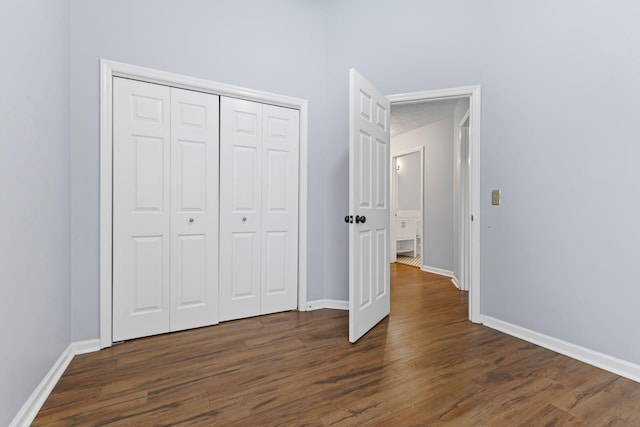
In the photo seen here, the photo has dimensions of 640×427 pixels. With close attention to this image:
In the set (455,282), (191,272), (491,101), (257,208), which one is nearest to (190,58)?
(257,208)

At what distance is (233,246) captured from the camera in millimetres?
2756

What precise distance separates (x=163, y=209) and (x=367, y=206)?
1577mm

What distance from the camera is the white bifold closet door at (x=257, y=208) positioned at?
2719 millimetres

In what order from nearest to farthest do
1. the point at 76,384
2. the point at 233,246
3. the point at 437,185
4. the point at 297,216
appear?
the point at 76,384 < the point at 233,246 < the point at 297,216 < the point at 437,185

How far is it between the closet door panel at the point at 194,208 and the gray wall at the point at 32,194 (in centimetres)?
67

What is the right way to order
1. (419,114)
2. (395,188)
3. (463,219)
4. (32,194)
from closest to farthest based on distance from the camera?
(32,194) → (463,219) → (419,114) → (395,188)

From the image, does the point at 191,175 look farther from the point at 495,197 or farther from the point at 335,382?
the point at 495,197

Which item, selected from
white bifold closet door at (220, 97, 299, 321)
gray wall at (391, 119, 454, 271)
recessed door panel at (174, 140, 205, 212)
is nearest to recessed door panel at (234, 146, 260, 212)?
white bifold closet door at (220, 97, 299, 321)

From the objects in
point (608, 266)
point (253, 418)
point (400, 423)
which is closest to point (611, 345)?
point (608, 266)

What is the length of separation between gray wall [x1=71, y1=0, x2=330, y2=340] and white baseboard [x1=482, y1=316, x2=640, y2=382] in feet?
5.18

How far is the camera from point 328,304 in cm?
316

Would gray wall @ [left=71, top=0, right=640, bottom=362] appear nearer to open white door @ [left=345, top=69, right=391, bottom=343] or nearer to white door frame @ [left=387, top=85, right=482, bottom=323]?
white door frame @ [left=387, top=85, right=482, bottom=323]

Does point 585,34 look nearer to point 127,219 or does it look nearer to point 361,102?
point 361,102

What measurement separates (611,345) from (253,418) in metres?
2.14
